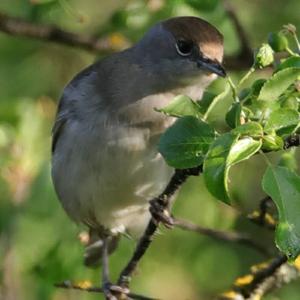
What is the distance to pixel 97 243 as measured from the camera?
5582mm

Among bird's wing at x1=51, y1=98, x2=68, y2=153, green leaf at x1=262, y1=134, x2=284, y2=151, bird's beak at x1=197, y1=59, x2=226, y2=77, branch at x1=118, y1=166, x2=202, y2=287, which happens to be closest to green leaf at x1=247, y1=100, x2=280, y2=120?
green leaf at x1=262, y1=134, x2=284, y2=151

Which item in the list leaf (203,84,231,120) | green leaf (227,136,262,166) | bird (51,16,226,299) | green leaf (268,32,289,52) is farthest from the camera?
bird (51,16,226,299)

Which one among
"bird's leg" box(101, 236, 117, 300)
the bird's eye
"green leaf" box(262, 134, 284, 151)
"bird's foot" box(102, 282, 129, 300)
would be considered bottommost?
"bird's leg" box(101, 236, 117, 300)

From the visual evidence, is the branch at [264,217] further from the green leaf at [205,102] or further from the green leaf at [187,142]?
the green leaf at [187,142]

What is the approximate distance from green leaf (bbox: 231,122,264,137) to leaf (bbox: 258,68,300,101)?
15 centimetres

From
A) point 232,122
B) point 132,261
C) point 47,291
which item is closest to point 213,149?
point 232,122

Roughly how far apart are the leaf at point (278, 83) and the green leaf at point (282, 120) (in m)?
0.09

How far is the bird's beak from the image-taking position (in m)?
4.12

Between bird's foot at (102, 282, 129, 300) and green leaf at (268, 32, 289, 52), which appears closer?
green leaf at (268, 32, 289, 52)

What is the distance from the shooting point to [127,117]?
4523 millimetres

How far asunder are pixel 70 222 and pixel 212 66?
1468 mm

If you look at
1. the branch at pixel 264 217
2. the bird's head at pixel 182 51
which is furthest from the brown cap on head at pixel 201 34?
the branch at pixel 264 217

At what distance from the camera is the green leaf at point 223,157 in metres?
2.68

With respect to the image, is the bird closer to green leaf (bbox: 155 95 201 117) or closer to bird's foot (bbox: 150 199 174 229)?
bird's foot (bbox: 150 199 174 229)
